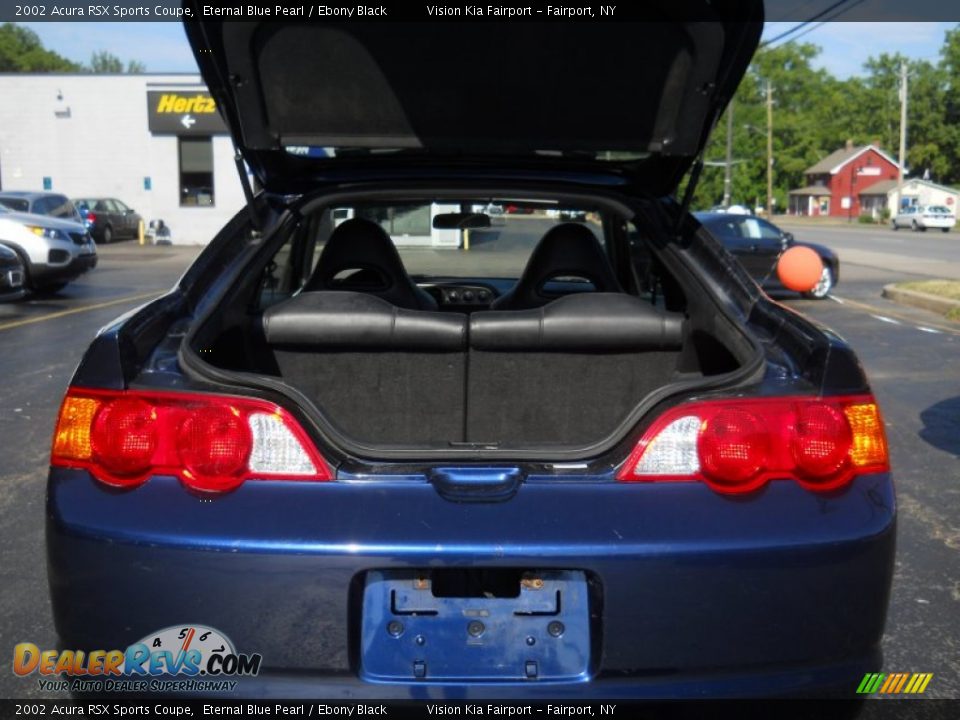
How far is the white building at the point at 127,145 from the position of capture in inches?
1276

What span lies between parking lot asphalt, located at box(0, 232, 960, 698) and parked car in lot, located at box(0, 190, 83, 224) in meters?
4.12

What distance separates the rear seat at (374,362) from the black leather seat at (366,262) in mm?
616

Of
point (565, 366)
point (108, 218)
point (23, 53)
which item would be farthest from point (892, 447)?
point (23, 53)

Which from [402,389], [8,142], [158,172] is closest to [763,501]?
[402,389]

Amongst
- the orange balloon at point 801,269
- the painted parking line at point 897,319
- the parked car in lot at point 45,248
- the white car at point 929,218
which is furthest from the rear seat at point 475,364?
the white car at point 929,218

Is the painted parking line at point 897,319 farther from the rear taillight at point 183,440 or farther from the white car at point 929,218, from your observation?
the white car at point 929,218

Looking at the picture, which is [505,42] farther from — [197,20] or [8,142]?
[8,142]

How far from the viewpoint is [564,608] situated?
198 cm

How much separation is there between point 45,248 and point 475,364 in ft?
44.0

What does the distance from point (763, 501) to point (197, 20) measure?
190 centimetres

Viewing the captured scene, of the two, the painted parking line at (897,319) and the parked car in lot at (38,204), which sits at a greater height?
the parked car in lot at (38,204)

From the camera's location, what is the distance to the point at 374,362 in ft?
9.50

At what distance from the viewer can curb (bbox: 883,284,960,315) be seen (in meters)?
13.5

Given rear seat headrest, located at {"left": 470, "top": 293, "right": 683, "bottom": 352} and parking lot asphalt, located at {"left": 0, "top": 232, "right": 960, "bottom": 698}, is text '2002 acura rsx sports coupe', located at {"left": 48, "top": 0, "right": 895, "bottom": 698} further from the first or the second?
parking lot asphalt, located at {"left": 0, "top": 232, "right": 960, "bottom": 698}
